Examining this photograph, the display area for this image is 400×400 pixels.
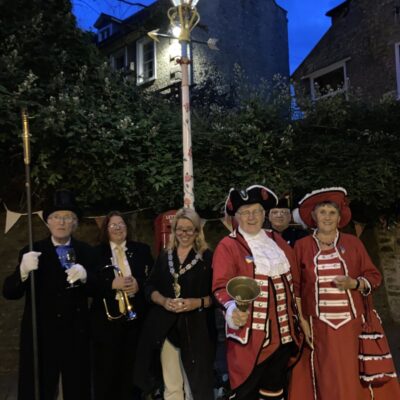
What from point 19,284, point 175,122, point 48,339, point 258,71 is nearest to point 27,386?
point 48,339

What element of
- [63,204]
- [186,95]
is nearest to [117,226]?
[63,204]

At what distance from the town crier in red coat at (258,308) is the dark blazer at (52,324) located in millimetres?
1085

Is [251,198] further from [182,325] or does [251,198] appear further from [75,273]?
[75,273]

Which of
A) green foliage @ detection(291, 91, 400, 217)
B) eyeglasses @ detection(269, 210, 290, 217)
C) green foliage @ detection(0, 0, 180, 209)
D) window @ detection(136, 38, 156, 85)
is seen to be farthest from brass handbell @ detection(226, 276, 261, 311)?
window @ detection(136, 38, 156, 85)

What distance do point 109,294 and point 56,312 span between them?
1.53 feet

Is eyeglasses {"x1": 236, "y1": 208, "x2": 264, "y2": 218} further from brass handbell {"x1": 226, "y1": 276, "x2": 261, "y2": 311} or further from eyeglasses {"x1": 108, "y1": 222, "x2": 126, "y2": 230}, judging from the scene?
eyeglasses {"x1": 108, "y1": 222, "x2": 126, "y2": 230}

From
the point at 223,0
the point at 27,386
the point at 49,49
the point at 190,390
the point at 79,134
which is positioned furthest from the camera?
the point at 223,0

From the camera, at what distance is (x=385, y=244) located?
23.9ft

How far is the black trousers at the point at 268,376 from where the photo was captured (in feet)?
9.33

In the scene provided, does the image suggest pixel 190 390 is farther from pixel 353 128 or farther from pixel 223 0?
pixel 223 0

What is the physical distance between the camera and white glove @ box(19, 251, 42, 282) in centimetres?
292

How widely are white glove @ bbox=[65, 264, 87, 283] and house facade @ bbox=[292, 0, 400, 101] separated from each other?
9522 mm

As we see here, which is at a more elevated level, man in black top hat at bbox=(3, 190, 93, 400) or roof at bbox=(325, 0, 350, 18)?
roof at bbox=(325, 0, 350, 18)

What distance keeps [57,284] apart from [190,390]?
1285 millimetres
